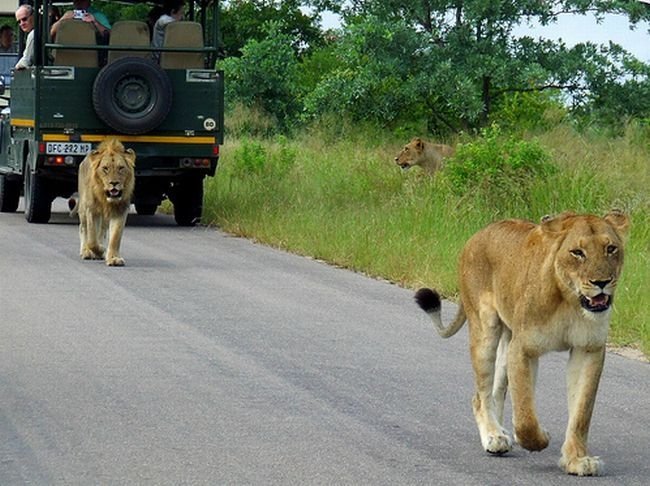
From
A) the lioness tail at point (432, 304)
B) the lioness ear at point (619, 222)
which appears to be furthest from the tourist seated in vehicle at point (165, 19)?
the lioness ear at point (619, 222)

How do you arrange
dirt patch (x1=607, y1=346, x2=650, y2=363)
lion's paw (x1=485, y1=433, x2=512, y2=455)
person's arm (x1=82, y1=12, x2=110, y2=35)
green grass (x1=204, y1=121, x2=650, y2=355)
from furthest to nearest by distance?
person's arm (x1=82, y1=12, x2=110, y2=35) → green grass (x1=204, y1=121, x2=650, y2=355) → dirt patch (x1=607, y1=346, x2=650, y2=363) → lion's paw (x1=485, y1=433, x2=512, y2=455)

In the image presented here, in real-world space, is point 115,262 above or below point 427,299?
below

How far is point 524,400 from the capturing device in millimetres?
6031

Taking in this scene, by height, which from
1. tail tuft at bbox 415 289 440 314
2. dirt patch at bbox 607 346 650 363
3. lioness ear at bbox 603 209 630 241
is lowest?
dirt patch at bbox 607 346 650 363

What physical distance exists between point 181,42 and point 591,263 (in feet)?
41.2

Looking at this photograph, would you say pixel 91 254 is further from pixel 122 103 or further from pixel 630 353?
pixel 630 353

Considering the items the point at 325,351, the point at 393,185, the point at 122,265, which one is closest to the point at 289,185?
the point at 393,185

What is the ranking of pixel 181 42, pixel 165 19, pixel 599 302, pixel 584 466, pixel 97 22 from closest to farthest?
pixel 599 302
pixel 584 466
pixel 181 42
pixel 97 22
pixel 165 19

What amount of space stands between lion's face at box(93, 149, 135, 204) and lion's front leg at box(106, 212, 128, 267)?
240mm

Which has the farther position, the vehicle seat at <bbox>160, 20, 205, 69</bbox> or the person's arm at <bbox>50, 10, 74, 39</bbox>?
the vehicle seat at <bbox>160, 20, 205, 69</bbox>

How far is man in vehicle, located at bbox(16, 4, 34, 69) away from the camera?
17.9m

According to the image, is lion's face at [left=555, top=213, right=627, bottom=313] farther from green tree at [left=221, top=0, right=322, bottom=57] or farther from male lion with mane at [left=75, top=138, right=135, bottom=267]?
green tree at [left=221, top=0, right=322, bottom=57]

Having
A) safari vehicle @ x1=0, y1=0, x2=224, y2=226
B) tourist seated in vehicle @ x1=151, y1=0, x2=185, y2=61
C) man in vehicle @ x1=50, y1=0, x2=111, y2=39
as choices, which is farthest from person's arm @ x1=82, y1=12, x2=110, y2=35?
tourist seated in vehicle @ x1=151, y1=0, x2=185, y2=61

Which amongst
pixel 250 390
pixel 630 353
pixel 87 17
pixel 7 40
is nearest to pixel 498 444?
pixel 250 390
